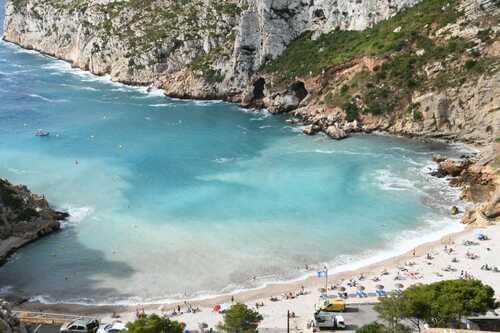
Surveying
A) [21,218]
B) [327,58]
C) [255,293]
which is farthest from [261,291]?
[327,58]

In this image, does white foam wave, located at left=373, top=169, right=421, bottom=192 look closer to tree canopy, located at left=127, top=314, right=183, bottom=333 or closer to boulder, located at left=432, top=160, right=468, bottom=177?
boulder, located at left=432, top=160, right=468, bottom=177

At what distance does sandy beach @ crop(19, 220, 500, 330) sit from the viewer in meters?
43.0

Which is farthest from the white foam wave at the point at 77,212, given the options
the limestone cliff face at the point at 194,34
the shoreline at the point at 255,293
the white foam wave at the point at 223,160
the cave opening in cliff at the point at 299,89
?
the limestone cliff face at the point at 194,34

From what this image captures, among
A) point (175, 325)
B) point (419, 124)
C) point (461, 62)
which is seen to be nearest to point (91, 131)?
point (419, 124)

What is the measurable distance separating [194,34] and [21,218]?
63.4 m

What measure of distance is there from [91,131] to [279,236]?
44158 mm

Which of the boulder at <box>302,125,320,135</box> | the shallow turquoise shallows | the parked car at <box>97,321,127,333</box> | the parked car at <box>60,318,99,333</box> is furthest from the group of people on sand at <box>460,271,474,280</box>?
the boulder at <box>302,125,320,135</box>

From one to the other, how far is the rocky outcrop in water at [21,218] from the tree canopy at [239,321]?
1038 inches

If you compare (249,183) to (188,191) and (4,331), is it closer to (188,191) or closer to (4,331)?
(188,191)

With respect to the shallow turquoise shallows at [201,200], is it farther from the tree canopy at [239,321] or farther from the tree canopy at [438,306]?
the tree canopy at [438,306]

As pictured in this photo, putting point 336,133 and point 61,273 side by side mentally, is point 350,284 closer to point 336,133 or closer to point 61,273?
point 61,273

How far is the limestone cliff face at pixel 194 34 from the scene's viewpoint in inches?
3984

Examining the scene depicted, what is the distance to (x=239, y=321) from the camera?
36719 millimetres

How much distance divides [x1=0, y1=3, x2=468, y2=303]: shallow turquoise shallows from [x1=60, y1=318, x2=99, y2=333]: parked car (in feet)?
16.5
